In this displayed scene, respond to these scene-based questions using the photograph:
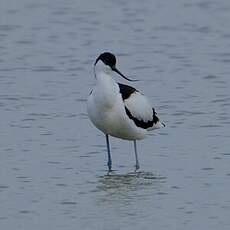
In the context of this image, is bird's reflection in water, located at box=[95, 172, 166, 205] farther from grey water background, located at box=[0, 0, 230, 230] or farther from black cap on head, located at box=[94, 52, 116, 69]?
black cap on head, located at box=[94, 52, 116, 69]

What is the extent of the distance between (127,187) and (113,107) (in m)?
1.01

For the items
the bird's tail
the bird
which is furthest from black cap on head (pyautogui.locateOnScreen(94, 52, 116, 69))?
the bird's tail

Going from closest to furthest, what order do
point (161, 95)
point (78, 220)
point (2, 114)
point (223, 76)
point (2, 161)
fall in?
point (78, 220) < point (2, 161) < point (2, 114) < point (161, 95) < point (223, 76)

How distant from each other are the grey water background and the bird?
0.98 feet

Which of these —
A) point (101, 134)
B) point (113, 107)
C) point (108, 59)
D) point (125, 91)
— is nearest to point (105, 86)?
point (113, 107)

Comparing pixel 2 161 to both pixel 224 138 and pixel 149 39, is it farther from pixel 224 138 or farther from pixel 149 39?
pixel 149 39

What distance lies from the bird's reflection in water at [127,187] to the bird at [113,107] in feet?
0.79

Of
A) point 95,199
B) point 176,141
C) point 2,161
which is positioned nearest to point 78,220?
point 95,199

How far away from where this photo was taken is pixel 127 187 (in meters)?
12.4

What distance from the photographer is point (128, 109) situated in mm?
13266

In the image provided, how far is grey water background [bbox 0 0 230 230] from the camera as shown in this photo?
11.3 meters

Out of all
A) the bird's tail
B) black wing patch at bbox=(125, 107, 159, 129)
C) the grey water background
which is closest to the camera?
the grey water background

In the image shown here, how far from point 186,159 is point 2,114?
3.04m

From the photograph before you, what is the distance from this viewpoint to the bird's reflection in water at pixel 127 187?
11.8 m
